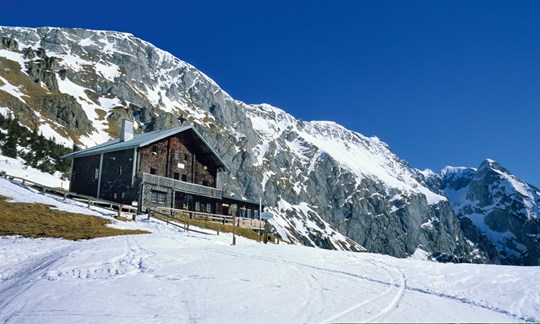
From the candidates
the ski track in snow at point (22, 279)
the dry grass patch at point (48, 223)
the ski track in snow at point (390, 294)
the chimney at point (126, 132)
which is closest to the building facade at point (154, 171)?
the chimney at point (126, 132)

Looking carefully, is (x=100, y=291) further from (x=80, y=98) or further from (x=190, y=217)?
(x=80, y=98)

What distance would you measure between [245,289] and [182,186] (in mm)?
33510

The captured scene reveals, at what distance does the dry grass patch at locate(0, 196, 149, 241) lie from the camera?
70.7 ft

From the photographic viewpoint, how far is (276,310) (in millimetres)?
8453

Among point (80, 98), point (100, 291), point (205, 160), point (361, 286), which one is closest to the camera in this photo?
point (100, 291)

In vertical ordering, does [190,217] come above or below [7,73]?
below

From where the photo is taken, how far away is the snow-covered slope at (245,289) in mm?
8102

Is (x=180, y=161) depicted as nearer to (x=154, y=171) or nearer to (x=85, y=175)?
(x=154, y=171)

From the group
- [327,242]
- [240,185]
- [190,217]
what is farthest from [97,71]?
[190,217]

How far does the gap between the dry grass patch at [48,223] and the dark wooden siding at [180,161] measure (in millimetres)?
12415

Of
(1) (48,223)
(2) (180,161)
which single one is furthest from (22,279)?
(2) (180,161)

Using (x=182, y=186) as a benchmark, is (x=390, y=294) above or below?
below

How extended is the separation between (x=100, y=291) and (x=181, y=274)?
8.36 feet

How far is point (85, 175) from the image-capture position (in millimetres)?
42938
